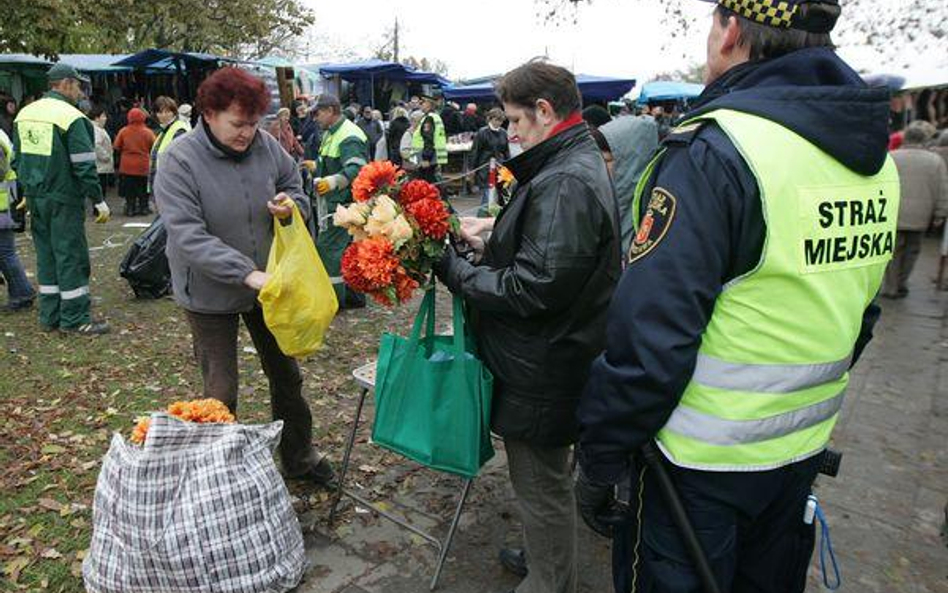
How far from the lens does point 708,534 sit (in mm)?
1746

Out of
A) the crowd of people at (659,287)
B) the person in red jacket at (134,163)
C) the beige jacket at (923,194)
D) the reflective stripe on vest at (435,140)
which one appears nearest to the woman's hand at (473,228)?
the crowd of people at (659,287)

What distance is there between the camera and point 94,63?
60.7 ft

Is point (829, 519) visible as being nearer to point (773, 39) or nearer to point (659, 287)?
point (659, 287)

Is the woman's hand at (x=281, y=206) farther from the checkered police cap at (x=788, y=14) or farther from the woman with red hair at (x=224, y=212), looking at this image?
the checkered police cap at (x=788, y=14)

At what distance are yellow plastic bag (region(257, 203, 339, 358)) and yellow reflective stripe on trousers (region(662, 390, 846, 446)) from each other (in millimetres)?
1715

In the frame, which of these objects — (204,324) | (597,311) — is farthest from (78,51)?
(597,311)

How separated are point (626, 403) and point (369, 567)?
6.23ft

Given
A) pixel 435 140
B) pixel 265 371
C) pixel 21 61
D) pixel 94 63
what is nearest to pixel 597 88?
pixel 435 140

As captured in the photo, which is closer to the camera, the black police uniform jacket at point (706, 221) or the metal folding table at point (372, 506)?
the black police uniform jacket at point (706, 221)

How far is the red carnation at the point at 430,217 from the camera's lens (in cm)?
256

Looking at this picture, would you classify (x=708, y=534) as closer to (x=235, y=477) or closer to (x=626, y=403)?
(x=626, y=403)

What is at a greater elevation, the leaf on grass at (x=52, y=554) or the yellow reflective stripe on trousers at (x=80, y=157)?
the yellow reflective stripe on trousers at (x=80, y=157)

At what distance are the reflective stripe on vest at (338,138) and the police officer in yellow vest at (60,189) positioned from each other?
1986 mm

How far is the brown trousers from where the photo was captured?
3.31 m
